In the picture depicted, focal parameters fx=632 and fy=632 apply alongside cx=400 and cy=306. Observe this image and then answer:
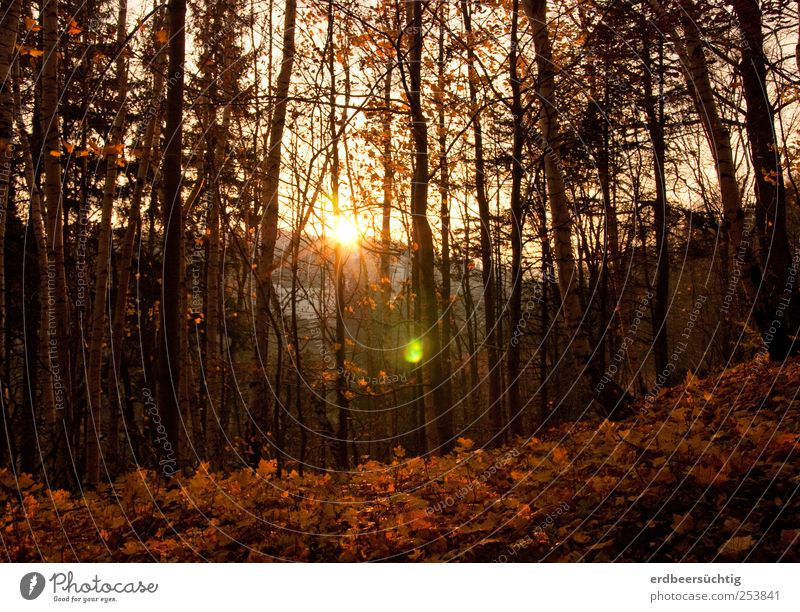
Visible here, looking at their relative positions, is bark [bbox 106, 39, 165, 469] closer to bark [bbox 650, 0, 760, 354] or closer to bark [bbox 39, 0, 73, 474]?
bark [bbox 39, 0, 73, 474]

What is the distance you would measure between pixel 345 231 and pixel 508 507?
9.00 metres

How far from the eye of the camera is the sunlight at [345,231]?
1325 centimetres

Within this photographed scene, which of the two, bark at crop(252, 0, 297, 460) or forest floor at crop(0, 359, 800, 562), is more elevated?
bark at crop(252, 0, 297, 460)

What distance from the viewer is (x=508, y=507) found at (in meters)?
5.30

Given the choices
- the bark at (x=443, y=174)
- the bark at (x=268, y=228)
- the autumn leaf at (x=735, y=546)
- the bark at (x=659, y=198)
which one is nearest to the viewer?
the autumn leaf at (x=735, y=546)

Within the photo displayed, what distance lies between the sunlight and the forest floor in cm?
676

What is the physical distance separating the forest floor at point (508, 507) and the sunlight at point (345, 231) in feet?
22.2

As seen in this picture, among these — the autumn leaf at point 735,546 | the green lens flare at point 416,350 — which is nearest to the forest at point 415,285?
the autumn leaf at point 735,546

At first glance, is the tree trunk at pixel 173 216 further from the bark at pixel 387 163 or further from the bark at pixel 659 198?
the bark at pixel 659 198

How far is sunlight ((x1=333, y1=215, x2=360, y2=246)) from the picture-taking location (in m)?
13.3

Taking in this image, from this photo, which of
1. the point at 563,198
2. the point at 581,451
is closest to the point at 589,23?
the point at 563,198

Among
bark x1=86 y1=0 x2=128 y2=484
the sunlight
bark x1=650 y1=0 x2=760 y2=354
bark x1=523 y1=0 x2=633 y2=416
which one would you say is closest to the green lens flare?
the sunlight

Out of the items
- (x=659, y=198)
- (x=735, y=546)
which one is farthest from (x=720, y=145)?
(x=735, y=546)

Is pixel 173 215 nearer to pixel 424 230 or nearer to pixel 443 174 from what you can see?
pixel 424 230
